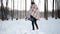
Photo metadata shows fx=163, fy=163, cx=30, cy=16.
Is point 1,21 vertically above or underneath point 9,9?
underneath

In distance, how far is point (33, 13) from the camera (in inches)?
109

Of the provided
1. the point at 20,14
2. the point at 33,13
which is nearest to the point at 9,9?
the point at 20,14

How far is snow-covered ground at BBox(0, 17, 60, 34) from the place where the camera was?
9.03ft

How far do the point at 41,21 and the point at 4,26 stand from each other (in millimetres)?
630

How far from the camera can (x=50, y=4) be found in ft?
9.18

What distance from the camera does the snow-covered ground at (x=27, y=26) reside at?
275cm

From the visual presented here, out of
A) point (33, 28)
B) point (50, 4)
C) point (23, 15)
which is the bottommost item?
point (33, 28)

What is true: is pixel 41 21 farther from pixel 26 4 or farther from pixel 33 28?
pixel 26 4

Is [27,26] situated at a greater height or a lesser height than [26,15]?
lesser

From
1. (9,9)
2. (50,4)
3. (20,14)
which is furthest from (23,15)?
(50,4)

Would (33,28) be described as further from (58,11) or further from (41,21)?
(58,11)

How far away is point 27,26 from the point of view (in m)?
2.77

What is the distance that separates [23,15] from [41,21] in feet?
1.06

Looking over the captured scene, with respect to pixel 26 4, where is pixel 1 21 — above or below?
below
